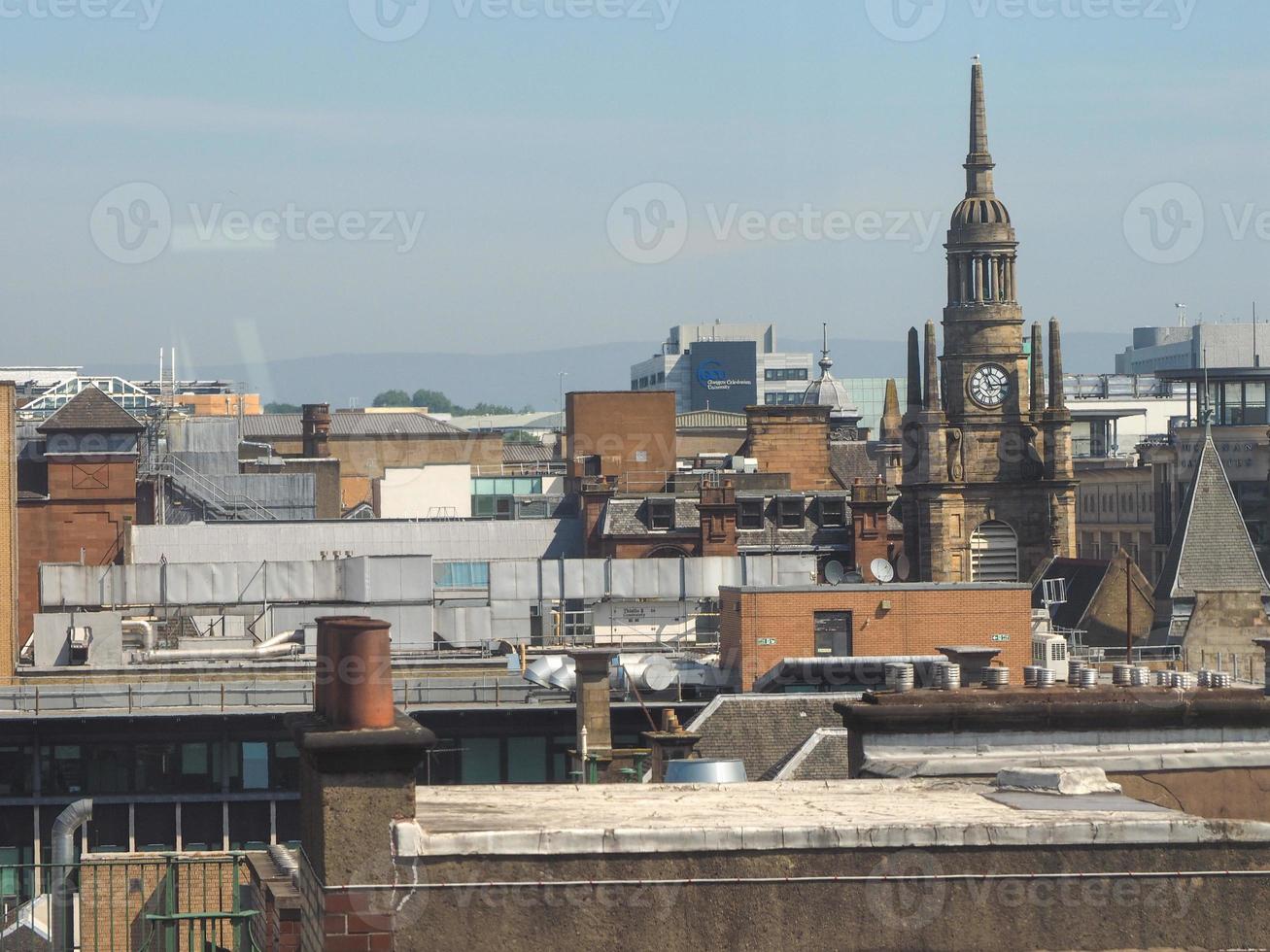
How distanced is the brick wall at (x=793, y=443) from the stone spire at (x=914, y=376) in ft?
66.3

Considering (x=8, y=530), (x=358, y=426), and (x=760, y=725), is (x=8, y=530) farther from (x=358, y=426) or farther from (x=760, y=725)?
(x=358, y=426)

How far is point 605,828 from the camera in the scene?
1309 cm

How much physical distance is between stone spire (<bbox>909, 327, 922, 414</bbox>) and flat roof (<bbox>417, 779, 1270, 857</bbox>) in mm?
108215

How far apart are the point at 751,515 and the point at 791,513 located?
1.71 metres

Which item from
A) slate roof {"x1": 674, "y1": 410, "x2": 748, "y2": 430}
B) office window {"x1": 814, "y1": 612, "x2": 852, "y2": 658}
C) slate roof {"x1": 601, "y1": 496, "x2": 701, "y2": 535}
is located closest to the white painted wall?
slate roof {"x1": 601, "y1": 496, "x2": 701, "y2": 535}

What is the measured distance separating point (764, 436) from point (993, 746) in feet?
277

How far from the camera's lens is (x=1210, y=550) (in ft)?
267

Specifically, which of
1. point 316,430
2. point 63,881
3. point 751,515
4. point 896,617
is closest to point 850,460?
point 316,430

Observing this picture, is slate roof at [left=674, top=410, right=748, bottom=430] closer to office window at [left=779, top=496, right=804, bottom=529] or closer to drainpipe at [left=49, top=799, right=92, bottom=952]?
office window at [left=779, top=496, right=804, bottom=529]

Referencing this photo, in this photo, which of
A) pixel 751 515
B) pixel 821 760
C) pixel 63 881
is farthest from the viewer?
pixel 751 515

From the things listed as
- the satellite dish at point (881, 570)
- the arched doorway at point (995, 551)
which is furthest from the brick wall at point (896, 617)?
the arched doorway at point (995, 551)

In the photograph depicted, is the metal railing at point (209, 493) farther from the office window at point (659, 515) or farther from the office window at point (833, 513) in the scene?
the office window at point (833, 513)

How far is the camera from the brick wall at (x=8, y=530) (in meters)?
59.7

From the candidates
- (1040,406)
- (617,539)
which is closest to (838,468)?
(1040,406)
